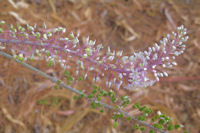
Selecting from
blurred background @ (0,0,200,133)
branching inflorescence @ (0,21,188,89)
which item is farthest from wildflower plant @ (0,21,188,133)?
blurred background @ (0,0,200,133)

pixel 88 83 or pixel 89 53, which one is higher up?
pixel 89 53

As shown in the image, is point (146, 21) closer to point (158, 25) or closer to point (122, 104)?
point (158, 25)

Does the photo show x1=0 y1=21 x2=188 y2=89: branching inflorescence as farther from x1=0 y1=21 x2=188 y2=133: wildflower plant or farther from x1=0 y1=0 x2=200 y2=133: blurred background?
x1=0 y1=0 x2=200 y2=133: blurred background

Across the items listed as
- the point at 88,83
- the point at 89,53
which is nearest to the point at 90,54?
the point at 89,53

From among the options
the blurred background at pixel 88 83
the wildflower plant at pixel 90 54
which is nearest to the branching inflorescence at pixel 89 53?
the wildflower plant at pixel 90 54

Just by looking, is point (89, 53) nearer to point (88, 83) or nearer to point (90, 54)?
point (90, 54)

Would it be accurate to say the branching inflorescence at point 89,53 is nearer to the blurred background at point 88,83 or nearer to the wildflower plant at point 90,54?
the wildflower plant at point 90,54

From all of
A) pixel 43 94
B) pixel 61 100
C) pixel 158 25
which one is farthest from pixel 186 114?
pixel 43 94

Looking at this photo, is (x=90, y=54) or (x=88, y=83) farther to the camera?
(x=88, y=83)
